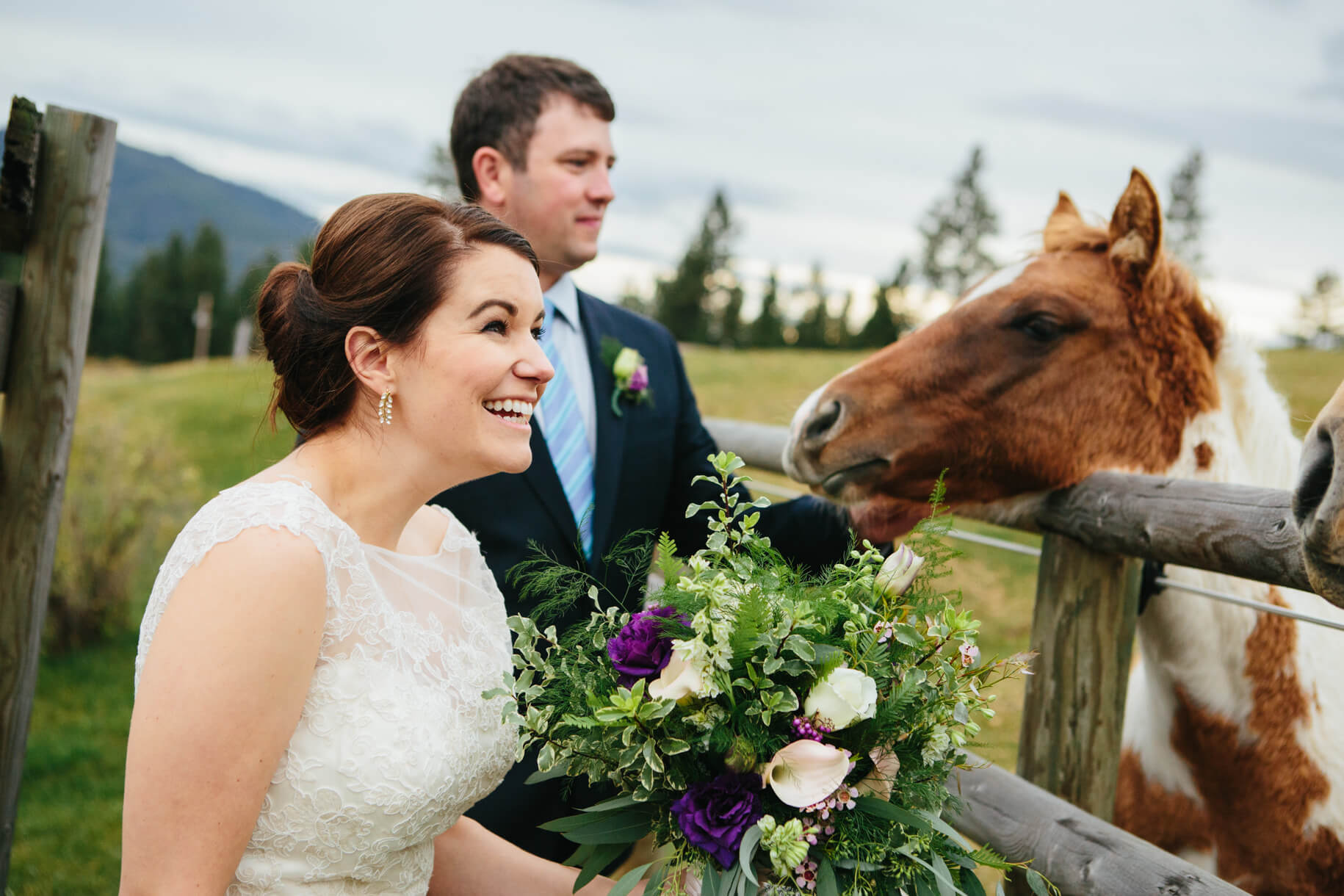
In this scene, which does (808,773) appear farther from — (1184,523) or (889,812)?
(1184,523)

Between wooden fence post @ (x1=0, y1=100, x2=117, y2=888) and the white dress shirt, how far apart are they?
1.33 meters

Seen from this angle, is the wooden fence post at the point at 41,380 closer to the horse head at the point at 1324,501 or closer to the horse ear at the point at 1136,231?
the horse ear at the point at 1136,231

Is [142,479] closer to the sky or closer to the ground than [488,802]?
closer to the ground

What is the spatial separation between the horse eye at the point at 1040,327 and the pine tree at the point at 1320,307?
40503 mm

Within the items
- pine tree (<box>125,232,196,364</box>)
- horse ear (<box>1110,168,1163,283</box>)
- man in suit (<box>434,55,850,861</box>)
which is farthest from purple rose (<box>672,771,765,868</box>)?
pine tree (<box>125,232,196,364</box>)

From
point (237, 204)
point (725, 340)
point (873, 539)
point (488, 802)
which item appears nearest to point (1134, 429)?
point (873, 539)

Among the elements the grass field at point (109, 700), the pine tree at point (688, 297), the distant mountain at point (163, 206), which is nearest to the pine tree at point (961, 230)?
the pine tree at point (688, 297)

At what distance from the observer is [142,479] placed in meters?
7.00

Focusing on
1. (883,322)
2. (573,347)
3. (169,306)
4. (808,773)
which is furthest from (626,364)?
(169,306)

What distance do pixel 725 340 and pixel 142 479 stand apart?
130ft

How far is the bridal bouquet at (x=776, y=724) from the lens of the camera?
1.22 metres

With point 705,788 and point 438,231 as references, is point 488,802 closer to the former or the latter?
point 705,788

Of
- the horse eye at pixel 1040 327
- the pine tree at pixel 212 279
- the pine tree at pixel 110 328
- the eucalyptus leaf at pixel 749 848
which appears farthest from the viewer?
the pine tree at pixel 212 279

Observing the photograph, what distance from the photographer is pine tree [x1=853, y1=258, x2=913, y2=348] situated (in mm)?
34312
